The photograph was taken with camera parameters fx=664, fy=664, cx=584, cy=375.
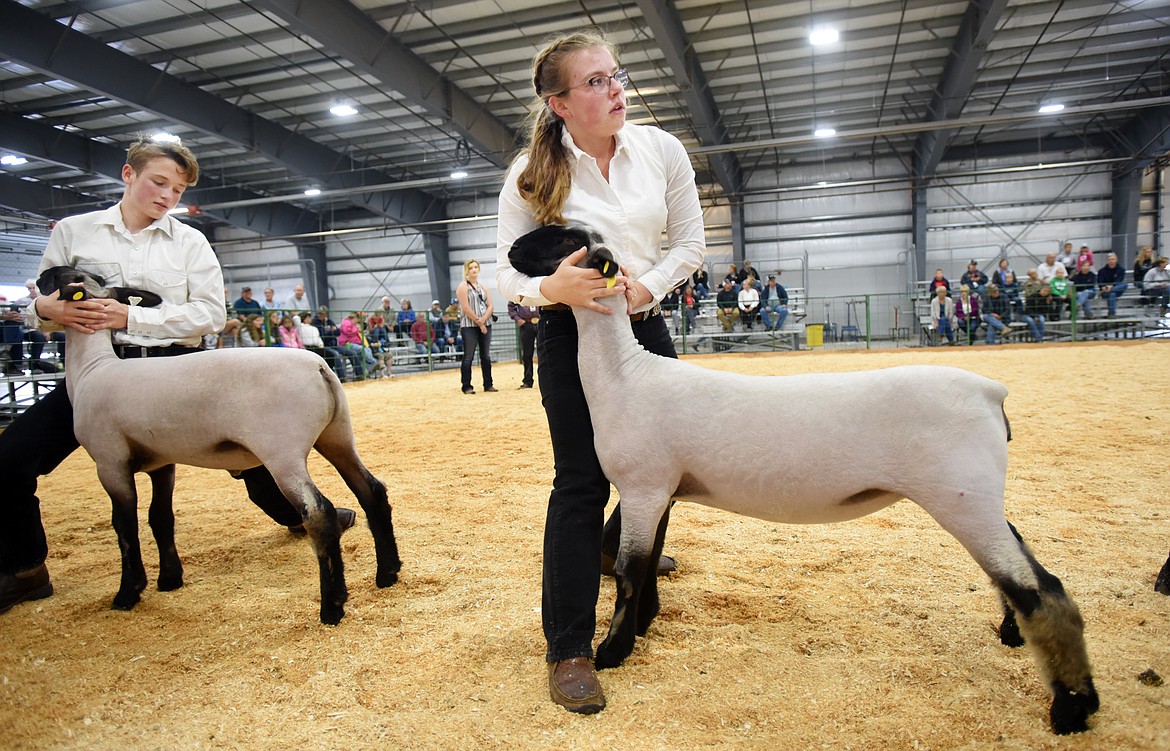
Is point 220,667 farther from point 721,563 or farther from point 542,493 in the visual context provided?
point 542,493

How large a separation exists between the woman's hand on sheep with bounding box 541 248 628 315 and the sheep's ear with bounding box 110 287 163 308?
7.13 ft

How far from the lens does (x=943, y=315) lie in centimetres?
1780

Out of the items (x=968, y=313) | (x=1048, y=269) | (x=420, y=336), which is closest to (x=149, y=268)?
(x=420, y=336)

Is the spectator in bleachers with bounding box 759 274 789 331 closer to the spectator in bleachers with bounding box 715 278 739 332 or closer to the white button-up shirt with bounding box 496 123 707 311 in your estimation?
the spectator in bleachers with bounding box 715 278 739 332

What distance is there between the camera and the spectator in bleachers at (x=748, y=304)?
745 inches

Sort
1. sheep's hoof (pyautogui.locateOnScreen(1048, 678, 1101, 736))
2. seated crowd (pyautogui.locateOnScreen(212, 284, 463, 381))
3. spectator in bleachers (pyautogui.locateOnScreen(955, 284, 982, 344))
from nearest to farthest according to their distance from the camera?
sheep's hoof (pyautogui.locateOnScreen(1048, 678, 1101, 736)), seated crowd (pyautogui.locateOnScreen(212, 284, 463, 381)), spectator in bleachers (pyautogui.locateOnScreen(955, 284, 982, 344))

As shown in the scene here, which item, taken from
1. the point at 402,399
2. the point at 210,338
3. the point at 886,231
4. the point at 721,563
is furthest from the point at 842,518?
the point at 886,231

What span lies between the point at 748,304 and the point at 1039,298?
715 centimetres

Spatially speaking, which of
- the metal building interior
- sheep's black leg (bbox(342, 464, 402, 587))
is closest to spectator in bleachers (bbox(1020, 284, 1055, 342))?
the metal building interior

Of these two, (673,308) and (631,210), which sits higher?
(631,210)

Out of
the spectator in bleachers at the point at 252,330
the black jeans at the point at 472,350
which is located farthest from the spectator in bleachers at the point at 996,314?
the spectator in bleachers at the point at 252,330

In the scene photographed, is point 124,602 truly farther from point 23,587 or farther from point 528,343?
point 528,343

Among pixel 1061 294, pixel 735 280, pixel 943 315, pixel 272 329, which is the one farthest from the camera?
pixel 735 280

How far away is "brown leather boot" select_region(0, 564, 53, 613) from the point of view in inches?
119
